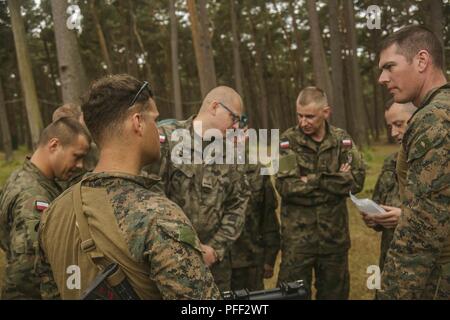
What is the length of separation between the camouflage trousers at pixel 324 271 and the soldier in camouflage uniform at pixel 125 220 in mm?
2823

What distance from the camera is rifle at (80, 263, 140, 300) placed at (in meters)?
1.66

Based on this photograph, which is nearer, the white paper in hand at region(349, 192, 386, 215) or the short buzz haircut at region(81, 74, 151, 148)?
the short buzz haircut at region(81, 74, 151, 148)

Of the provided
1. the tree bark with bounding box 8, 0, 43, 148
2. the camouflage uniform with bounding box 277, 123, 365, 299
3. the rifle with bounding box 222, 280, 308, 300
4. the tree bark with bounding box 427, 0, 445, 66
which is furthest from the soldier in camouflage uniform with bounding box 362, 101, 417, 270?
the tree bark with bounding box 8, 0, 43, 148

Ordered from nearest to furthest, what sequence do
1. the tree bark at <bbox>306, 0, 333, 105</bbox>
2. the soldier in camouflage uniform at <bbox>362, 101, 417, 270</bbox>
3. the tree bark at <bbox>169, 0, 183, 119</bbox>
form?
the soldier in camouflage uniform at <bbox>362, 101, 417, 270</bbox> < the tree bark at <bbox>306, 0, 333, 105</bbox> < the tree bark at <bbox>169, 0, 183, 119</bbox>

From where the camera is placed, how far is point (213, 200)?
3455mm

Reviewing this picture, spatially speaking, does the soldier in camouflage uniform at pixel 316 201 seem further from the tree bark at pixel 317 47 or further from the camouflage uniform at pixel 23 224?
the tree bark at pixel 317 47

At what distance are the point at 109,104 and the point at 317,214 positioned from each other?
3009 mm

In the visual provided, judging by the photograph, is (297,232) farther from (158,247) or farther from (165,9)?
(165,9)

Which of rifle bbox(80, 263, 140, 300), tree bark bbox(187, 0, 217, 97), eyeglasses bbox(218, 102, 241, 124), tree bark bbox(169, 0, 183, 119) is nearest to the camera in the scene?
rifle bbox(80, 263, 140, 300)

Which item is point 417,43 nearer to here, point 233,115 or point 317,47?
point 233,115

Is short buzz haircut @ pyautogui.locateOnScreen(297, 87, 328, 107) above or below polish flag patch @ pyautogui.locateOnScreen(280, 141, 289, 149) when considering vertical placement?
above

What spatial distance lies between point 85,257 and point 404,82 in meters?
2.00

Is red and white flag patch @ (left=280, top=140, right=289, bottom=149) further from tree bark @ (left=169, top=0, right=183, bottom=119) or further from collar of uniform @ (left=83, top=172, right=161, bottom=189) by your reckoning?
tree bark @ (left=169, top=0, right=183, bottom=119)

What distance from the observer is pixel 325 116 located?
14.8 feet
